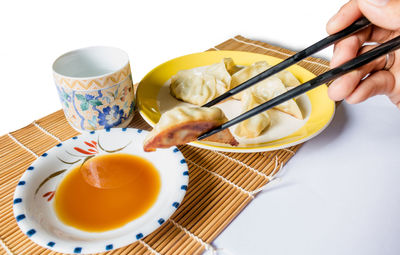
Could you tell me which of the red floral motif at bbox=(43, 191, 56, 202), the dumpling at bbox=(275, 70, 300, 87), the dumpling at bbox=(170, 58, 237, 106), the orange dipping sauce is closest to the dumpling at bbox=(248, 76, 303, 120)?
the dumpling at bbox=(275, 70, 300, 87)

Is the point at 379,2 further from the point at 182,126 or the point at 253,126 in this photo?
the point at 182,126

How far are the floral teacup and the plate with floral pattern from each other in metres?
0.09

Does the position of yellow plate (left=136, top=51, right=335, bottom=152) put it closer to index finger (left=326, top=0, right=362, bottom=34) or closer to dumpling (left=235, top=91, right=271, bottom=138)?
dumpling (left=235, top=91, right=271, bottom=138)

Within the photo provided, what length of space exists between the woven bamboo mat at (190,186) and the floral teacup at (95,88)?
0.48 feet

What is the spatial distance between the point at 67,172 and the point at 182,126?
19.0 inches

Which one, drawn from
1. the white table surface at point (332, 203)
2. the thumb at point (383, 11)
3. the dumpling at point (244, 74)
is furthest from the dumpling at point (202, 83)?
the thumb at point (383, 11)

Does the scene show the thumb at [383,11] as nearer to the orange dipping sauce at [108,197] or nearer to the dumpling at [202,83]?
the dumpling at [202,83]

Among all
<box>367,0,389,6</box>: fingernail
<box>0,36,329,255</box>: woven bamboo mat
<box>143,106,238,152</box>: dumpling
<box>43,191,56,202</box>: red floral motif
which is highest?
<box>367,0,389,6</box>: fingernail

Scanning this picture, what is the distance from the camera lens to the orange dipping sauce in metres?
0.97

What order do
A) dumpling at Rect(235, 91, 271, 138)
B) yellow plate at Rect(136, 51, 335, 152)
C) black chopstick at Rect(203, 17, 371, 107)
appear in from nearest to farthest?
black chopstick at Rect(203, 17, 371, 107) < yellow plate at Rect(136, 51, 335, 152) < dumpling at Rect(235, 91, 271, 138)

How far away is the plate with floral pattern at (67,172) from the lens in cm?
86

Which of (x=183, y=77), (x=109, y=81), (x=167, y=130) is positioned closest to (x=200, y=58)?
(x=183, y=77)

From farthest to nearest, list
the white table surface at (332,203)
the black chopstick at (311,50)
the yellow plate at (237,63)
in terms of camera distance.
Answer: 1. the yellow plate at (237,63)
2. the black chopstick at (311,50)
3. the white table surface at (332,203)

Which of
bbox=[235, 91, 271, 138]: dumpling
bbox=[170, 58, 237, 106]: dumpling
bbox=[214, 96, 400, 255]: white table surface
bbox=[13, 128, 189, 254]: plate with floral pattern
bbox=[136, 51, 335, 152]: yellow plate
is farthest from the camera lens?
bbox=[170, 58, 237, 106]: dumpling
